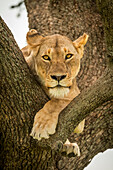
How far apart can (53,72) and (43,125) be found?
56 centimetres

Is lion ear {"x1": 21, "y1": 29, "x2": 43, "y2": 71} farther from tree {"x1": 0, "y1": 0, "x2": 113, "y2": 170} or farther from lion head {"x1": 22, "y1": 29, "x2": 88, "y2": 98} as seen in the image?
tree {"x1": 0, "y1": 0, "x2": 113, "y2": 170}

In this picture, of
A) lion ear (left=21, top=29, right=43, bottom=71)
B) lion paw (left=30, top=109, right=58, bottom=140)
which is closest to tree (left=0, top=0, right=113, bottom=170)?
lion paw (left=30, top=109, right=58, bottom=140)

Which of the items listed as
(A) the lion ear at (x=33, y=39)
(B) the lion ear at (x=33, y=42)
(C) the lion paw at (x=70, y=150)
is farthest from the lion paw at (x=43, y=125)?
(A) the lion ear at (x=33, y=39)

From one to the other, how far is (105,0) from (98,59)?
1.97 m

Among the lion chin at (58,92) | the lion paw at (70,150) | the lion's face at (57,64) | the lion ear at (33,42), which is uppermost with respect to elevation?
the lion ear at (33,42)

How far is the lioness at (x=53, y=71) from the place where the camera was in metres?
2.71

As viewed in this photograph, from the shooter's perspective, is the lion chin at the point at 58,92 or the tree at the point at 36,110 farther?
the lion chin at the point at 58,92

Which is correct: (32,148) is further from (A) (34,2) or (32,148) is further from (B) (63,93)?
(A) (34,2)

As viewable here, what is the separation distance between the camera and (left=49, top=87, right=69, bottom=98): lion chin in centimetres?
293

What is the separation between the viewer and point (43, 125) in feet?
8.82

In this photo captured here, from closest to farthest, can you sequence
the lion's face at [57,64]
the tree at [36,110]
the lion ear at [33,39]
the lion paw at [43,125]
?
the tree at [36,110]
the lion paw at [43,125]
the lion's face at [57,64]
the lion ear at [33,39]

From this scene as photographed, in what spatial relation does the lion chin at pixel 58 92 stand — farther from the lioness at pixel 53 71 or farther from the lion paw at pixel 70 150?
the lion paw at pixel 70 150

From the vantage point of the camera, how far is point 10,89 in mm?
2707

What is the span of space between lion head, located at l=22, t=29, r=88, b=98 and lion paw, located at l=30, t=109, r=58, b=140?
322 millimetres
